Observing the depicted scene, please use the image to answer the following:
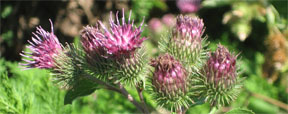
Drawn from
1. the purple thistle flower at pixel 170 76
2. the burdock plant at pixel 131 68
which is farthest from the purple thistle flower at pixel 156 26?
the purple thistle flower at pixel 170 76

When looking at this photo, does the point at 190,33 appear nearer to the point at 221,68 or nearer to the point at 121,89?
the point at 221,68

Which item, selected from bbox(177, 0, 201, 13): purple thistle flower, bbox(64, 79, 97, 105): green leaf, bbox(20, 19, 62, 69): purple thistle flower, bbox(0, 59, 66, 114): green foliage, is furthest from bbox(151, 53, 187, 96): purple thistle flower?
bbox(177, 0, 201, 13): purple thistle flower

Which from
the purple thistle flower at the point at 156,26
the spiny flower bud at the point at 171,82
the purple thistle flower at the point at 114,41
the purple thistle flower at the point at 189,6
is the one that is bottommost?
the spiny flower bud at the point at 171,82

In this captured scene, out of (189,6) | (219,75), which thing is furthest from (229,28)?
(219,75)

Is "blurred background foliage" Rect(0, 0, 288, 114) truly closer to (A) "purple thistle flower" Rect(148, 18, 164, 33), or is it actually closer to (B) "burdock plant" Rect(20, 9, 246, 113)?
(A) "purple thistle flower" Rect(148, 18, 164, 33)

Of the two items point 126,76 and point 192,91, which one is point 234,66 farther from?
point 126,76

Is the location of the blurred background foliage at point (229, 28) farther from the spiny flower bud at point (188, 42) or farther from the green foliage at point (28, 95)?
the spiny flower bud at point (188, 42)

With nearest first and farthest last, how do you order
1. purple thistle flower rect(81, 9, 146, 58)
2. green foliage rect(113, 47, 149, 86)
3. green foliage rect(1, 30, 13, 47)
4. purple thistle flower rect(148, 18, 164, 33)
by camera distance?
purple thistle flower rect(81, 9, 146, 58) → green foliage rect(113, 47, 149, 86) → green foliage rect(1, 30, 13, 47) → purple thistle flower rect(148, 18, 164, 33)
